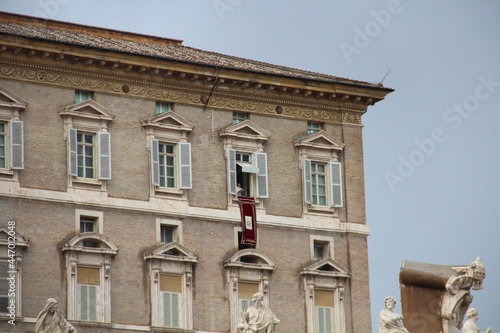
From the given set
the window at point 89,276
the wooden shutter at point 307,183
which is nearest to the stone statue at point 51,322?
the window at point 89,276

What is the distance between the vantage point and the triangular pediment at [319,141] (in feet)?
228

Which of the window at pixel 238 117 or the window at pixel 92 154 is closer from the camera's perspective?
the window at pixel 92 154

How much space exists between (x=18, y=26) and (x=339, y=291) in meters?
15.1

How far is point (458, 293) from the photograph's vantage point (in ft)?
168

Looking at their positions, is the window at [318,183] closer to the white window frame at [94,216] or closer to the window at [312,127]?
the window at [312,127]

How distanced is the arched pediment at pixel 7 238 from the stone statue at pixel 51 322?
284 inches

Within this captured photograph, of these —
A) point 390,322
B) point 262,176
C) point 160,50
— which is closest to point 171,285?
point 262,176

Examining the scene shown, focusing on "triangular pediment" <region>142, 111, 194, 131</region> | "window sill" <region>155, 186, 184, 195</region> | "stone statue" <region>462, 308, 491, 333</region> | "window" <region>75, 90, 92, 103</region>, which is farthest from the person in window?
"stone statue" <region>462, 308, 491, 333</region>

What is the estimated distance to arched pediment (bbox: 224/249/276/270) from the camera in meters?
66.6

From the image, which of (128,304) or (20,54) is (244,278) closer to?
(128,304)

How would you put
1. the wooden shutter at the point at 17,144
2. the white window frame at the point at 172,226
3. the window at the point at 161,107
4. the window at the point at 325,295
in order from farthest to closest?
the window at the point at 325,295 < the window at the point at 161,107 < the white window frame at the point at 172,226 < the wooden shutter at the point at 17,144

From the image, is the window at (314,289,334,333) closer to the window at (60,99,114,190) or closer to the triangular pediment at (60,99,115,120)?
the window at (60,99,114,190)

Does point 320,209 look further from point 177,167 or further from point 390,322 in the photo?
point 390,322

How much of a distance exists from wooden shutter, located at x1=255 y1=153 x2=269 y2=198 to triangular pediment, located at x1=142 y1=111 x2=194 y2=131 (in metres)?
2.94
